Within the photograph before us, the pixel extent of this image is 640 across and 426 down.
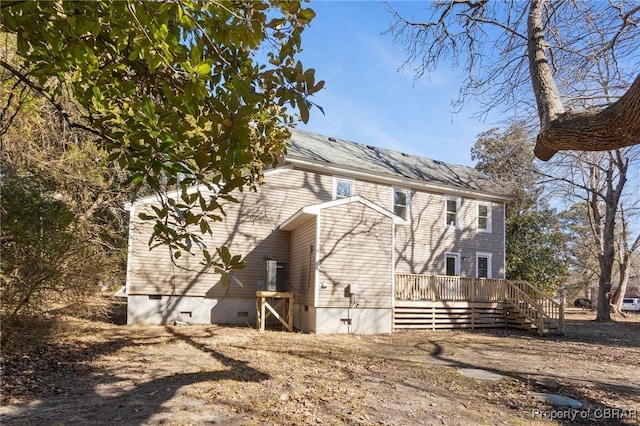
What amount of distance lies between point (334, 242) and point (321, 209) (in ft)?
3.40

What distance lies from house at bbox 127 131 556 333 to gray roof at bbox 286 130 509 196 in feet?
0.29

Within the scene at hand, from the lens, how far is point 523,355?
9.29 m

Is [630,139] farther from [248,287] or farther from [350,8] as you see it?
[248,287]

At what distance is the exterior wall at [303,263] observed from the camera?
12.3m

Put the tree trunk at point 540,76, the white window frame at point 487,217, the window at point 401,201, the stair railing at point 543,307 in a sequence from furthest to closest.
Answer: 1. the white window frame at point 487,217
2. the window at point 401,201
3. the stair railing at point 543,307
4. the tree trunk at point 540,76

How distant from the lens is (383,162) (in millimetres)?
18047

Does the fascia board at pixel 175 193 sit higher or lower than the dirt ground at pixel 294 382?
higher

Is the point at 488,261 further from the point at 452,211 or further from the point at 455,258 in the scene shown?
the point at 452,211

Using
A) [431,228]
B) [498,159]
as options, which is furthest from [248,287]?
[498,159]

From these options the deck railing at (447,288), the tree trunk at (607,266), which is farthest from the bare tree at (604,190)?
the deck railing at (447,288)

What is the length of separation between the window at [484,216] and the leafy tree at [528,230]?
686 centimetres

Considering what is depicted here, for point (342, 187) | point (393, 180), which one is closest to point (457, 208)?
point (393, 180)

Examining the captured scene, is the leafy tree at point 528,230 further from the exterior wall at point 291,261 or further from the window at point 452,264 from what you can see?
the exterior wall at point 291,261

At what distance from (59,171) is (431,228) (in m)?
13.4
